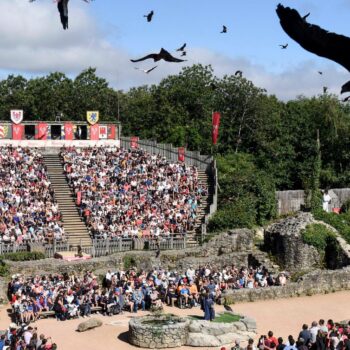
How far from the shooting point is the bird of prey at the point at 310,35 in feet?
17.7

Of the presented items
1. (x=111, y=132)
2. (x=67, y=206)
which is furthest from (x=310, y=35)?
(x=111, y=132)

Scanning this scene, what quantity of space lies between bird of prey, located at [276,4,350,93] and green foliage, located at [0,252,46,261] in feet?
90.2

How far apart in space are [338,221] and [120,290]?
13.8 meters

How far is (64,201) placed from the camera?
3909cm

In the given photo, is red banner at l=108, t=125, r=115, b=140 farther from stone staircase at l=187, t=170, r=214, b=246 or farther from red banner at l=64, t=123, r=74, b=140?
stone staircase at l=187, t=170, r=214, b=246

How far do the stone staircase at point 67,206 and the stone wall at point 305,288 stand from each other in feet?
31.0

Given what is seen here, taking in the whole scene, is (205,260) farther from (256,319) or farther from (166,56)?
(166,56)

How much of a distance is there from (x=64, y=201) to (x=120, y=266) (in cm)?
875

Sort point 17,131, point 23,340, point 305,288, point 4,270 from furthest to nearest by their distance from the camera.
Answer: point 17,131, point 305,288, point 4,270, point 23,340

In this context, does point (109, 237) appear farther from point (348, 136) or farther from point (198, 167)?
point (348, 136)

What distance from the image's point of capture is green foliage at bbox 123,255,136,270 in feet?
104

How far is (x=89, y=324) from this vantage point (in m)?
23.8

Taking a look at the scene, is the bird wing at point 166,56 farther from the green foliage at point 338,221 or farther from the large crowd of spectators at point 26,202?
the green foliage at point 338,221

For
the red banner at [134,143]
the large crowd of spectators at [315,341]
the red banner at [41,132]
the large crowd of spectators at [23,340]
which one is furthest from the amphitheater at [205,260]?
the red banner at [134,143]
